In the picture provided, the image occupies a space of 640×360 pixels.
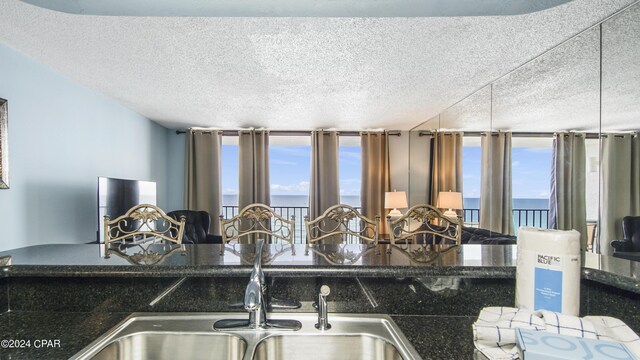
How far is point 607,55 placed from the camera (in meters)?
1.90

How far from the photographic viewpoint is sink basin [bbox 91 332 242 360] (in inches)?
33.5

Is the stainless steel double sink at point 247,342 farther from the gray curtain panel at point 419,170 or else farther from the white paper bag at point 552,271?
the gray curtain panel at point 419,170

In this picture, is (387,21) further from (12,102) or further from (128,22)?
(12,102)

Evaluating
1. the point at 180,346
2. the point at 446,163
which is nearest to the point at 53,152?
the point at 180,346

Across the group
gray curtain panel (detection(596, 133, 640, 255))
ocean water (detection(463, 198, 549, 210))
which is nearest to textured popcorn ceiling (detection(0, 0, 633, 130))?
gray curtain panel (detection(596, 133, 640, 255))

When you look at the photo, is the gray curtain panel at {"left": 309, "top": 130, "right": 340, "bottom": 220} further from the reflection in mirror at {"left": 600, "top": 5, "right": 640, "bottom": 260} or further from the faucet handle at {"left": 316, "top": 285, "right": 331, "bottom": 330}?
the faucet handle at {"left": 316, "top": 285, "right": 331, "bottom": 330}

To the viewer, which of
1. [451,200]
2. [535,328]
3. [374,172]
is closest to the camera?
[535,328]

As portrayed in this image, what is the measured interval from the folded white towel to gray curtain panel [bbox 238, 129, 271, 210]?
15.6ft

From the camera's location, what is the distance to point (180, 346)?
2.85 ft

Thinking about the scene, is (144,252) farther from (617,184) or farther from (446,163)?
(446,163)

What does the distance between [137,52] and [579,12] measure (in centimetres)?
305

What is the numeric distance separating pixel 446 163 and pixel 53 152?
4.78m

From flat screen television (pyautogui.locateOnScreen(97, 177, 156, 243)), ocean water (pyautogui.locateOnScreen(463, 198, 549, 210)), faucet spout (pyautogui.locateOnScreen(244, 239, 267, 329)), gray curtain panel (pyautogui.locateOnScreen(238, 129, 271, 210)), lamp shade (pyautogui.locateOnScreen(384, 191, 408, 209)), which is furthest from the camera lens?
gray curtain panel (pyautogui.locateOnScreen(238, 129, 271, 210))

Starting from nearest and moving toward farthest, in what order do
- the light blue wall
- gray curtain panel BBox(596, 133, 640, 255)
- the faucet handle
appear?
the faucet handle
gray curtain panel BBox(596, 133, 640, 255)
the light blue wall
